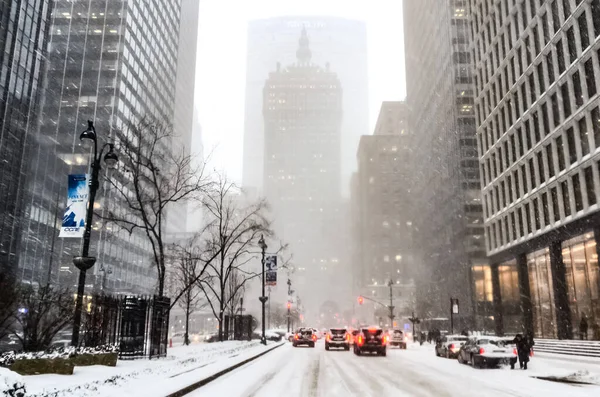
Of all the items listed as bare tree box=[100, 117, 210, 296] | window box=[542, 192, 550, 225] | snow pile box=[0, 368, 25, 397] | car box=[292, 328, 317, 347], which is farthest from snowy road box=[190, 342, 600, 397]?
window box=[542, 192, 550, 225]

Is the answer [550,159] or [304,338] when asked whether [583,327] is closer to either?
[550,159]

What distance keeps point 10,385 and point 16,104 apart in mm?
63713

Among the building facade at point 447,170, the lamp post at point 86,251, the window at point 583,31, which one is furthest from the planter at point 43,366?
the building facade at point 447,170

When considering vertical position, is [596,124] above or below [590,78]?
below

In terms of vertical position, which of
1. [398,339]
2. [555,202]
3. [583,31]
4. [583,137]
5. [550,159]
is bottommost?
[398,339]

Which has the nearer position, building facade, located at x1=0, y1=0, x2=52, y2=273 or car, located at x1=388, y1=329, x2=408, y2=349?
car, located at x1=388, y1=329, x2=408, y2=349

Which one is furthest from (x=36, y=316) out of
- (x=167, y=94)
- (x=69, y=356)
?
(x=167, y=94)

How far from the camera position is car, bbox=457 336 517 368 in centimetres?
2095

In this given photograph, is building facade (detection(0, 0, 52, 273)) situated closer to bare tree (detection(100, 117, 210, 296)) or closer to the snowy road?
bare tree (detection(100, 117, 210, 296))

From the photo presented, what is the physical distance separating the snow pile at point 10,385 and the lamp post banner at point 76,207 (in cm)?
836

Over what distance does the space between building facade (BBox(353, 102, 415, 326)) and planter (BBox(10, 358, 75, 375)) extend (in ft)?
510

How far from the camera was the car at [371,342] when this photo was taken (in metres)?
28.9

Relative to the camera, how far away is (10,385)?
22.6 feet

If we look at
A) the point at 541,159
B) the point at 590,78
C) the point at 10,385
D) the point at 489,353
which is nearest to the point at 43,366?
the point at 10,385
